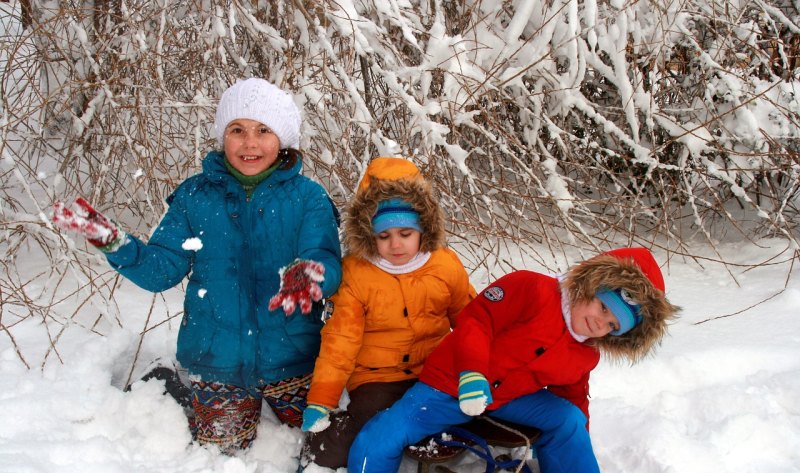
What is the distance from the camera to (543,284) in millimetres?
2008

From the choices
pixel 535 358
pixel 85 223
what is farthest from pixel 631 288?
pixel 85 223

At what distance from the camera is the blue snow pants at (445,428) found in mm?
1953

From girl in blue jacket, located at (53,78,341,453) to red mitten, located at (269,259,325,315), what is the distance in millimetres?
159

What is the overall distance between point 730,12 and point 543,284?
80.9 inches

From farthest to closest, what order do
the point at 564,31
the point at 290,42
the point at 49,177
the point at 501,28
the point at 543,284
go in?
the point at 49,177, the point at 501,28, the point at 564,31, the point at 290,42, the point at 543,284

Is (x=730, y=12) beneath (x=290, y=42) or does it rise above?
above

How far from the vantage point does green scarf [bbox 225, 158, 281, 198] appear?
2.05 metres

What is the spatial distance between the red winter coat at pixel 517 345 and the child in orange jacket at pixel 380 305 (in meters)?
0.14

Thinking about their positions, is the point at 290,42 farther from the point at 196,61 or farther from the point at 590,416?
the point at 590,416

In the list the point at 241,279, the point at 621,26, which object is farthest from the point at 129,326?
the point at 621,26

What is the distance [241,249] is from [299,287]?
39cm

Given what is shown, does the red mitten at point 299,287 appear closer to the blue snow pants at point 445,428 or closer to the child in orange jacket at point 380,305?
the child in orange jacket at point 380,305

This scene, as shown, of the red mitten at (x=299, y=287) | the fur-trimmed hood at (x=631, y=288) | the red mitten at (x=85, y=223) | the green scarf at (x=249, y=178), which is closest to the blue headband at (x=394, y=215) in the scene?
the red mitten at (x=299, y=287)

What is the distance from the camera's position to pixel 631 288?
70.8 inches
